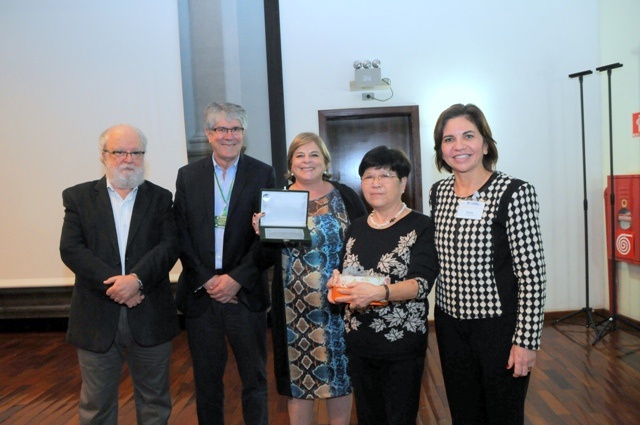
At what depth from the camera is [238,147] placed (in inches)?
103

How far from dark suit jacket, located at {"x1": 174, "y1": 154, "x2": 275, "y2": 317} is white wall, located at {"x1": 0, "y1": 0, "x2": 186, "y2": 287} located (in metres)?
3.36

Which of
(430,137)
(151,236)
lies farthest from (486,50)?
(151,236)

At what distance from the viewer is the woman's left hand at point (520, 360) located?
5.74 feet

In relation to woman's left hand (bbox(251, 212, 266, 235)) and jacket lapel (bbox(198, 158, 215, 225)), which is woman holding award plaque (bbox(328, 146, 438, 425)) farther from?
jacket lapel (bbox(198, 158, 215, 225))

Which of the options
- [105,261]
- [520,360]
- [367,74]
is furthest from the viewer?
[367,74]

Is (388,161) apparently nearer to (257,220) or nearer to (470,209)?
(470,209)

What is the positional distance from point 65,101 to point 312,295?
4.59 metres

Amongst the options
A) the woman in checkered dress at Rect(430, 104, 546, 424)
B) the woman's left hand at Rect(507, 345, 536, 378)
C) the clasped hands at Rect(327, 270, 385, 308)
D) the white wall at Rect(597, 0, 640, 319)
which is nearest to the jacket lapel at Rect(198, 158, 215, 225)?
the clasped hands at Rect(327, 270, 385, 308)

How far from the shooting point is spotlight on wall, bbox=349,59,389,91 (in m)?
5.38

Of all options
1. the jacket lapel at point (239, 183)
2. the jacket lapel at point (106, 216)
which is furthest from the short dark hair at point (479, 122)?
the jacket lapel at point (106, 216)

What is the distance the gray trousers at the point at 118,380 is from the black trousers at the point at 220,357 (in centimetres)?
17

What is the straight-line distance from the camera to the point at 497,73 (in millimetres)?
5547

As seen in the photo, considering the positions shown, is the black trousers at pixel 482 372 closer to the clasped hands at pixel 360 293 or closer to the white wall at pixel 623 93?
the clasped hands at pixel 360 293

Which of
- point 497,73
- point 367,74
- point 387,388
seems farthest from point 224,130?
point 497,73
